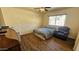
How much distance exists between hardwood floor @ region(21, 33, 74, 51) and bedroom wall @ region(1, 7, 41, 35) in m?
0.09

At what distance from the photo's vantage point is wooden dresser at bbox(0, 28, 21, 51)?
858 mm

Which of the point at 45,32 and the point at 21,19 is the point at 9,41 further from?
the point at 45,32

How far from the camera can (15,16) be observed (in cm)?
86

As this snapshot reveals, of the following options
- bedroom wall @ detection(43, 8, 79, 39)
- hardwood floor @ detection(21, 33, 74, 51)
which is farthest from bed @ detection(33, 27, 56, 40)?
bedroom wall @ detection(43, 8, 79, 39)

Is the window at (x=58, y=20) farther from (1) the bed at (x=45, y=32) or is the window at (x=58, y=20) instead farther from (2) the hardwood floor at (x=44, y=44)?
(2) the hardwood floor at (x=44, y=44)

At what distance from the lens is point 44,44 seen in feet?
3.07

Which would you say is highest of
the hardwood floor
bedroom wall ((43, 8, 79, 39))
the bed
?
bedroom wall ((43, 8, 79, 39))

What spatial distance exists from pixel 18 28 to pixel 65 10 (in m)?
0.57

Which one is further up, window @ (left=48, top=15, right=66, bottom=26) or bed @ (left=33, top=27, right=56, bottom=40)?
window @ (left=48, top=15, right=66, bottom=26)

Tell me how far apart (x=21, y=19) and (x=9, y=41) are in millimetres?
295

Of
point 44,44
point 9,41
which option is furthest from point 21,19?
point 44,44

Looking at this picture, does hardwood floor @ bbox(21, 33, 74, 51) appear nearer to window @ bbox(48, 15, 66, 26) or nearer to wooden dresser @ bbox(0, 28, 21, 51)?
wooden dresser @ bbox(0, 28, 21, 51)
